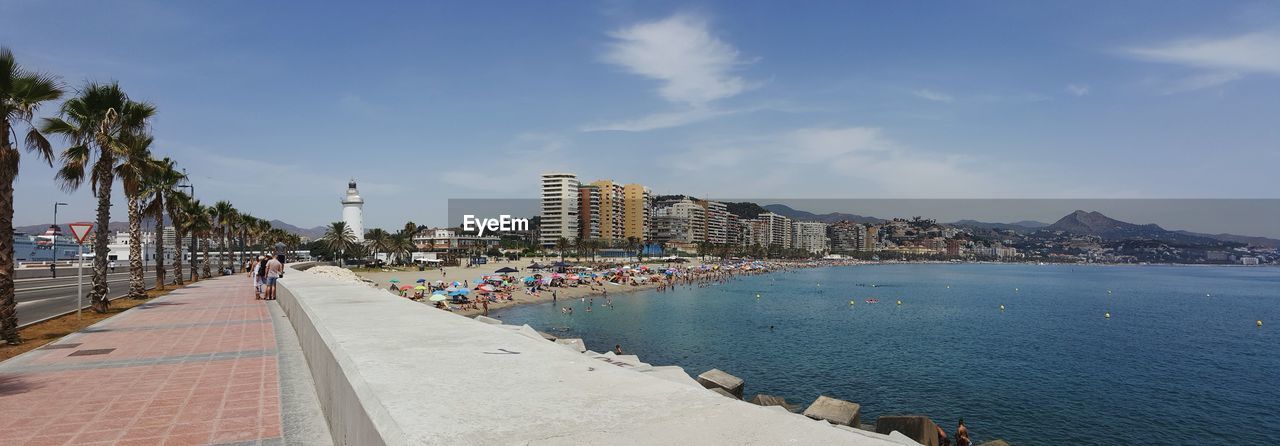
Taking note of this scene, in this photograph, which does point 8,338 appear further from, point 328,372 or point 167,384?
point 328,372

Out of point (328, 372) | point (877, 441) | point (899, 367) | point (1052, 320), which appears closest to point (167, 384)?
point (328, 372)

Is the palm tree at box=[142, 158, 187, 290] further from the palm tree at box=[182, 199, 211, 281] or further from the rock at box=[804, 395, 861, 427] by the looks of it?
the rock at box=[804, 395, 861, 427]

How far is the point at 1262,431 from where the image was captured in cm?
2025

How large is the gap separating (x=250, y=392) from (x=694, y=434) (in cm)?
625

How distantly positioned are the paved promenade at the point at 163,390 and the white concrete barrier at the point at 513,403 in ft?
1.76

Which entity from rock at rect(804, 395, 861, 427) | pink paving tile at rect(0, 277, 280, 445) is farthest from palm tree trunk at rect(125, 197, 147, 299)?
rock at rect(804, 395, 861, 427)

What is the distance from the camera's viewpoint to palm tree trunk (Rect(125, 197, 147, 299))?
24797 millimetres

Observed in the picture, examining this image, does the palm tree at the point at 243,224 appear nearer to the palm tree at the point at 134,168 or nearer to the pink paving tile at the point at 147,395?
the palm tree at the point at 134,168

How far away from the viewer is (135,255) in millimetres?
25750

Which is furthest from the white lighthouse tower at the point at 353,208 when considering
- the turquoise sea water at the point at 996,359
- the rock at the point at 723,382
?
the rock at the point at 723,382

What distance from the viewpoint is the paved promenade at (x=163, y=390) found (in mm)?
6165

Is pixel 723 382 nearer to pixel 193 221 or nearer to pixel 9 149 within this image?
pixel 9 149

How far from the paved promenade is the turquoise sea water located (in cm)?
1645

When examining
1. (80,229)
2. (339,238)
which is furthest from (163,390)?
(339,238)
